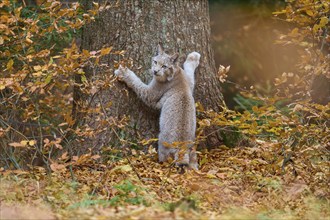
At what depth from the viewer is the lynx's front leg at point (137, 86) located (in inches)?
276

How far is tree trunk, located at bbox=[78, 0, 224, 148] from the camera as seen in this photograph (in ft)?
23.1

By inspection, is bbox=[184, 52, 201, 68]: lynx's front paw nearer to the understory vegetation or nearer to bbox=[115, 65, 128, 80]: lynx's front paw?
the understory vegetation

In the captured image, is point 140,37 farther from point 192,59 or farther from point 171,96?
point 171,96

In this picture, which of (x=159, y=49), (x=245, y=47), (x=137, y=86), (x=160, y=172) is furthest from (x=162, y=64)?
(x=245, y=47)

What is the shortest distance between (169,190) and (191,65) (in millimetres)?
1878

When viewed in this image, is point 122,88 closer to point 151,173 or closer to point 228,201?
point 151,173

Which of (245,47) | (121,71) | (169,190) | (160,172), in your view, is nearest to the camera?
(169,190)

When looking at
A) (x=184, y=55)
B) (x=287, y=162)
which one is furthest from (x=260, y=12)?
(x=287, y=162)

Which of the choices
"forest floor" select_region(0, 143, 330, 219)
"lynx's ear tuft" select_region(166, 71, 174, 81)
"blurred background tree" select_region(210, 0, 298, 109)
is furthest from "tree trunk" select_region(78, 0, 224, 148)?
"blurred background tree" select_region(210, 0, 298, 109)

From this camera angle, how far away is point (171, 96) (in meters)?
7.17

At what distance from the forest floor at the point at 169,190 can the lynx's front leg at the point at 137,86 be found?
67cm

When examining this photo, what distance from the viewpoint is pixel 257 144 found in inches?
282

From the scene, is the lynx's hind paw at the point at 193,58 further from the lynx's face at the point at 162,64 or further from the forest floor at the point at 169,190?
the forest floor at the point at 169,190

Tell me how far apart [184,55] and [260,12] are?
19.8 ft
